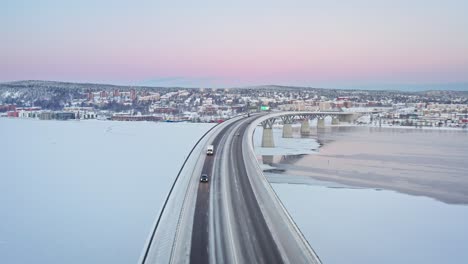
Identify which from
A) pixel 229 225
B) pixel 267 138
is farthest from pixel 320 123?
pixel 229 225

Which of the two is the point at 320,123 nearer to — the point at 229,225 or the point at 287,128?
the point at 287,128

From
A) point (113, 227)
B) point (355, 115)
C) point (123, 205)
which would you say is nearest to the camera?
point (113, 227)

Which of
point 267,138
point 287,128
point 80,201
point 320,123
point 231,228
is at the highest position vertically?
point 231,228

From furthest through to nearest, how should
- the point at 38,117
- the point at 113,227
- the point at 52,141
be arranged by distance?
the point at 38,117 → the point at 52,141 → the point at 113,227

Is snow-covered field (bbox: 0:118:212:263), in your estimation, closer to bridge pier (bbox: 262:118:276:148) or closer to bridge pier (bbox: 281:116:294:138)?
bridge pier (bbox: 262:118:276:148)

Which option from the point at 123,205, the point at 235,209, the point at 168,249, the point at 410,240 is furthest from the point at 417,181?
the point at 168,249

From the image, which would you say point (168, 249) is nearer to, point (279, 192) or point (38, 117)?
point (279, 192)

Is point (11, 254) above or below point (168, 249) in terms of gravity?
below
